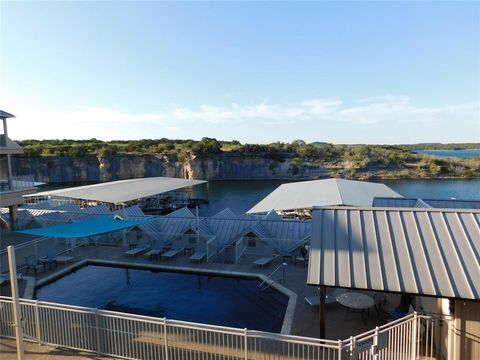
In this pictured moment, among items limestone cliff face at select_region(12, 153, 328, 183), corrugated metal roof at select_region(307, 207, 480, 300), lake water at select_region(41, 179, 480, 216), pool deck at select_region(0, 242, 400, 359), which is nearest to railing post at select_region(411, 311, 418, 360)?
corrugated metal roof at select_region(307, 207, 480, 300)

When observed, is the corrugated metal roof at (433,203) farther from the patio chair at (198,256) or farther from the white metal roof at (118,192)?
the white metal roof at (118,192)

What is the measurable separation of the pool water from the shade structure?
205 centimetres

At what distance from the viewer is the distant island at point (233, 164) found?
7438 cm

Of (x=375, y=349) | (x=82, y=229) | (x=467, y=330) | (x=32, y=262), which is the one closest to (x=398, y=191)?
(x=82, y=229)

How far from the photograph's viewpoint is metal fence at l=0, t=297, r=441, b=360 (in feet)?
20.7

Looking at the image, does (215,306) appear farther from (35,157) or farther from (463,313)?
(35,157)

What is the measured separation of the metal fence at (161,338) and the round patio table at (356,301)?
1878mm

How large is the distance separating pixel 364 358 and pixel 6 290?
37.8 feet

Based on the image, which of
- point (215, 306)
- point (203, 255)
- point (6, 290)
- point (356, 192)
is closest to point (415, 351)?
point (215, 306)

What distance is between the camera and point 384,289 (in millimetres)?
5777

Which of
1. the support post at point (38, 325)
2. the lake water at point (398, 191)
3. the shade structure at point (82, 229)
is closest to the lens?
the support post at point (38, 325)

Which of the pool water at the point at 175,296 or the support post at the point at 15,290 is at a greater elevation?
the support post at the point at 15,290

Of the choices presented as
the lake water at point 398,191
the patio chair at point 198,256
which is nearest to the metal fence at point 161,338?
the patio chair at point 198,256

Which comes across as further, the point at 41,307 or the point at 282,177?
the point at 282,177
